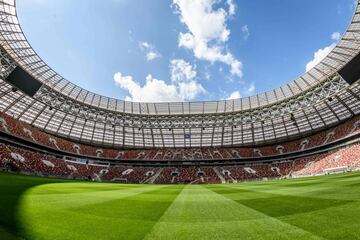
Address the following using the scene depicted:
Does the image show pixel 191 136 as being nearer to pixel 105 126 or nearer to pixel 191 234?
pixel 105 126

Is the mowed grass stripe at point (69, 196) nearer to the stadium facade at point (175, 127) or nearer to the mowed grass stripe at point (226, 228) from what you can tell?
the mowed grass stripe at point (226, 228)

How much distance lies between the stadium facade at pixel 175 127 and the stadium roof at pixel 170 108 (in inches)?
7.3

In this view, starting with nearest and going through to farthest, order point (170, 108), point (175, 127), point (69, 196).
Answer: point (69, 196) → point (175, 127) → point (170, 108)

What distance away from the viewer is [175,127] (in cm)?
5938

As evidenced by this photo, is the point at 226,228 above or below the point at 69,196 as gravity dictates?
below

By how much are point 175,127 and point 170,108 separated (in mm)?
5106

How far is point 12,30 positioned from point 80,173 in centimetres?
3070

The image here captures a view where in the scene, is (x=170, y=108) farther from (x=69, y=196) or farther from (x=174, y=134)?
(x=69, y=196)

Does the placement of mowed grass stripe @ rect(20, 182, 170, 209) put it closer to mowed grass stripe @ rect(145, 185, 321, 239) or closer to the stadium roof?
mowed grass stripe @ rect(145, 185, 321, 239)

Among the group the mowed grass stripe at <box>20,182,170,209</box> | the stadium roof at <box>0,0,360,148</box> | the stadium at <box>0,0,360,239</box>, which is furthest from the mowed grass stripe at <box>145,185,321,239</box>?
the stadium roof at <box>0,0,360,148</box>

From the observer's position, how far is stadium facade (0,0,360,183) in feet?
126

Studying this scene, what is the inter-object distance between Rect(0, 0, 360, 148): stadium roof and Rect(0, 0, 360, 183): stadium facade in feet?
0.61

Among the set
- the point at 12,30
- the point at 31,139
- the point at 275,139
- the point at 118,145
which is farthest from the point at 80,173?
the point at 275,139

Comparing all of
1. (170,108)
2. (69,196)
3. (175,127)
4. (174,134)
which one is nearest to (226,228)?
(69,196)
